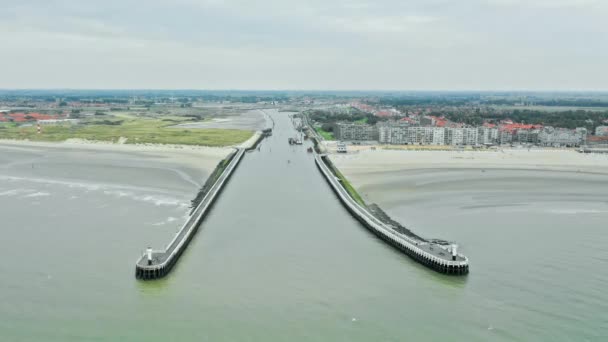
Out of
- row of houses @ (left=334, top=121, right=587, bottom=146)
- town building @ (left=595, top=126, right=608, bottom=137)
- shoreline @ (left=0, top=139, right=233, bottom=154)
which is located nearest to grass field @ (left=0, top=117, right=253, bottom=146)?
shoreline @ (left=0, top=139, right=233, bottom=154)

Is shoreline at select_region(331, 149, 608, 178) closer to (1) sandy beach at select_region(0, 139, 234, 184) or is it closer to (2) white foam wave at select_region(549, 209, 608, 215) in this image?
(1) sandy beach at select_region(0, 139, 234, 184)

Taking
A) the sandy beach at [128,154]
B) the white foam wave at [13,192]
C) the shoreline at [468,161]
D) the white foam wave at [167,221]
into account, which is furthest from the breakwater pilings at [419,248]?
the white foam wave at [13,192]

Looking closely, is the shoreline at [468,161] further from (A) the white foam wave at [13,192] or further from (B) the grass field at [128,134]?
(A) the white foam wave at [13,192]

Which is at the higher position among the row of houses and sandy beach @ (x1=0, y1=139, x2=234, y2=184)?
the row of houses

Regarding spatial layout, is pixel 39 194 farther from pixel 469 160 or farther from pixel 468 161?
pixel 469 160

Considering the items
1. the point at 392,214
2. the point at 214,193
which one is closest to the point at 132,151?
Answer: the point at 214,193
